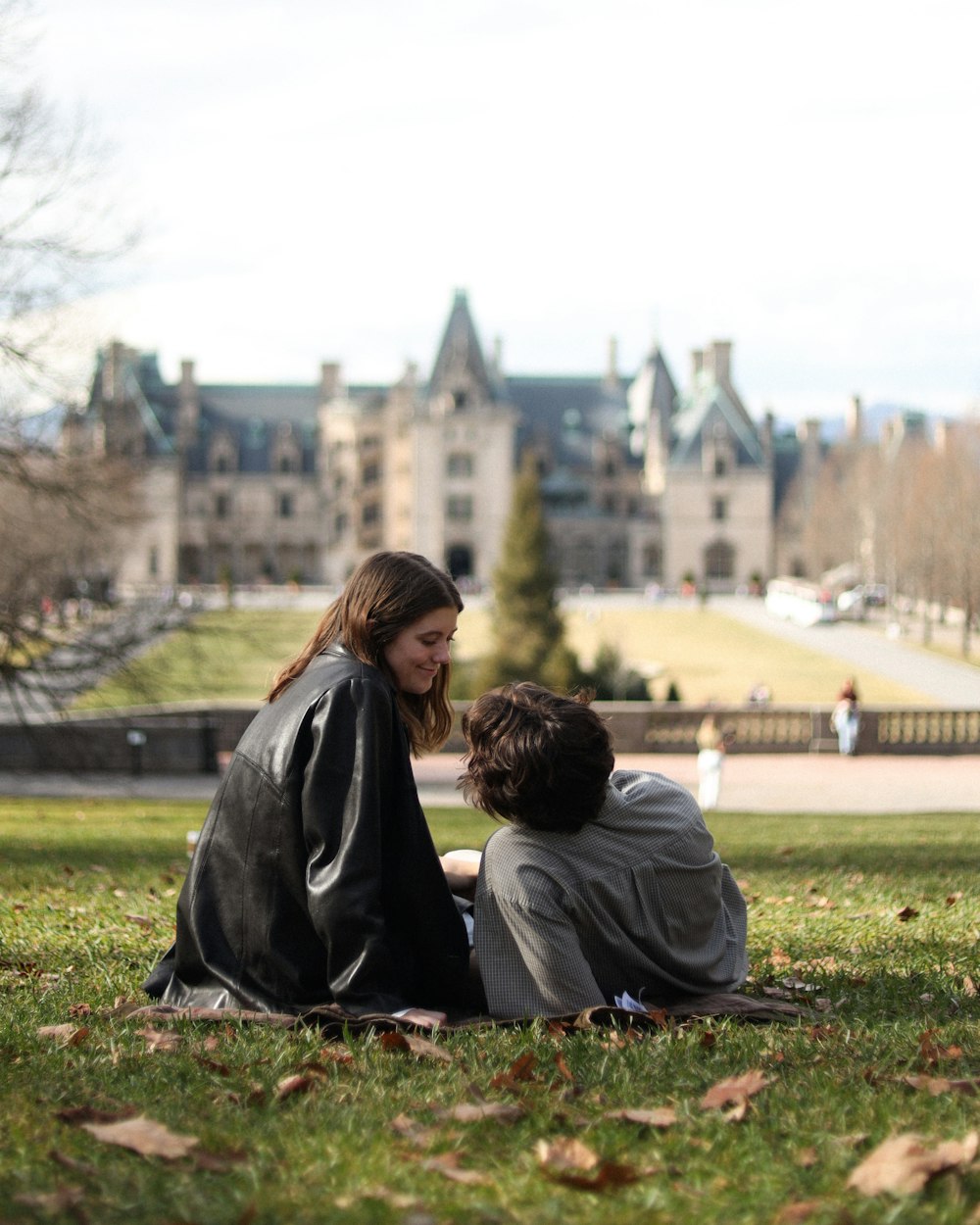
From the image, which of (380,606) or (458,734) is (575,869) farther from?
(458,734)

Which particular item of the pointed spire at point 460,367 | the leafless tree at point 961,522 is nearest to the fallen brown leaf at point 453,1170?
the leafless tree at point 961,522

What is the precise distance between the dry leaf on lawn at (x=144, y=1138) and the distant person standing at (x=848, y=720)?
76.6 ft

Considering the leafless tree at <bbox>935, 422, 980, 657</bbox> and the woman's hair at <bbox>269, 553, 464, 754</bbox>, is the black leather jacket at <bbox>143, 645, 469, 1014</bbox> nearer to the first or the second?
the woman's hair at <bbox>269, 553, 464, 754</bbox>

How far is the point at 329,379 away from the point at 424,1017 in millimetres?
94300

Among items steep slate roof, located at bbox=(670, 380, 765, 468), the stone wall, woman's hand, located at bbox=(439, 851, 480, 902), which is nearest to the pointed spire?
steep slate roof, located at bbox=(670, 380, 765, 468)

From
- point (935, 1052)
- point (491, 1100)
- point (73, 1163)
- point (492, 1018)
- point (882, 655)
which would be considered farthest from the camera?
point (882, 655)

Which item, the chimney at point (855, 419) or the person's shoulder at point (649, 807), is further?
the chimney at point (855, 419)

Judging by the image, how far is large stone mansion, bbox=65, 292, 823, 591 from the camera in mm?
87625

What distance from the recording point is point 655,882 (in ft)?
14.8

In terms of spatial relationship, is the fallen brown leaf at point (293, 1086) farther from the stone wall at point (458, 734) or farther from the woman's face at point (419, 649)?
the stone wall at point (458, 734)

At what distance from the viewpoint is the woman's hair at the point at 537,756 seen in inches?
168

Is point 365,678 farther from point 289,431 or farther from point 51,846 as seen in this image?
point 289,431

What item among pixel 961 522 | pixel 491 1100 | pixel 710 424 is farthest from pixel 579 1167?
pixel 710 424

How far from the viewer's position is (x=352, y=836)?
4.18 meters
